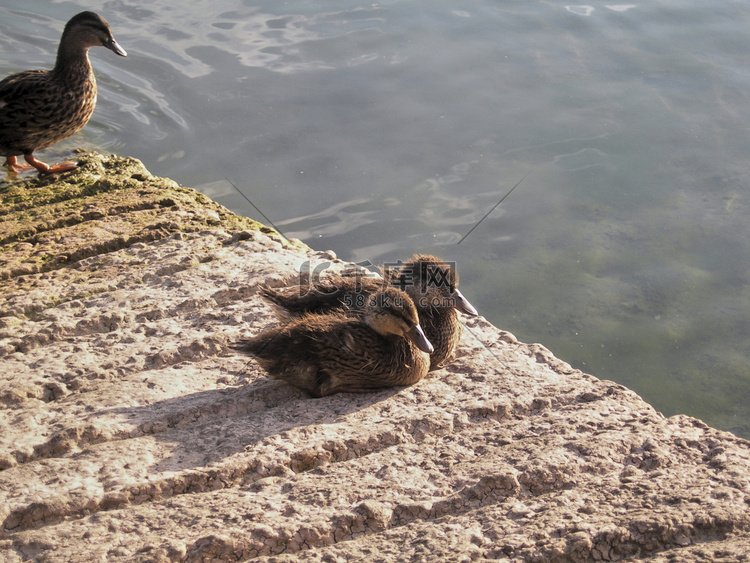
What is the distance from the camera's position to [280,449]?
3.58 meters

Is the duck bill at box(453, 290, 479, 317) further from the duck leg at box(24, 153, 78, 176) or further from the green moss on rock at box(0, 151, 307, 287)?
the duck leg at box(24, 153, 78, 176)

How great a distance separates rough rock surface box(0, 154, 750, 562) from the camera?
3020 mm

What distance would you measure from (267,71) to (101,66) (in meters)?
2.19

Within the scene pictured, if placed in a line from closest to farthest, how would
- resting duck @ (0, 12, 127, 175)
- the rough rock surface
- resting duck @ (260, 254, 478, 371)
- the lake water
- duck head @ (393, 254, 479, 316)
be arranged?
the rough rock surface < resting duck @ (260, 254, 478, 371) < duck head @ (393, 254, 479, 316) < the lake water < resting duck @ (0, 12, 127, 175)

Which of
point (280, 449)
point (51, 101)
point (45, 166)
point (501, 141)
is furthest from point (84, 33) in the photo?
point (280, 449)

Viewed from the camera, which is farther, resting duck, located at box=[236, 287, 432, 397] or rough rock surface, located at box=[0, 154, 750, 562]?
resting duck, located at box=[236, 287, 432, 397]

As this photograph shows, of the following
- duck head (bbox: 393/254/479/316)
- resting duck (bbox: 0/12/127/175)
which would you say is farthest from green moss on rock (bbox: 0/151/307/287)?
duck head (bbox: 393/254/479/316)

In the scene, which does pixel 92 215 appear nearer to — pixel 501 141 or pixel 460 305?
pixel 460 305

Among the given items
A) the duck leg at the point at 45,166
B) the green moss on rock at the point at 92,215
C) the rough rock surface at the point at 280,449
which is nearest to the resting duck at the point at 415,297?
the rough rock surface at the point at 280,449

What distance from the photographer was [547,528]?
3.07 meters

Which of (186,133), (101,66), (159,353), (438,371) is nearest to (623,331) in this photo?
(438,371)

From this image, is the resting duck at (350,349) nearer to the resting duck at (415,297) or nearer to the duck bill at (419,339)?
the duck bill at (419,339)

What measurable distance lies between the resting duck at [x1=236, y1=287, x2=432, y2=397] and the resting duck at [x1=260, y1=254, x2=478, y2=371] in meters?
0.25

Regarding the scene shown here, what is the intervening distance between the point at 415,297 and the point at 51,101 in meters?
4.01
